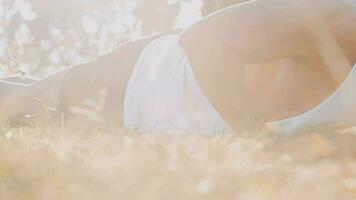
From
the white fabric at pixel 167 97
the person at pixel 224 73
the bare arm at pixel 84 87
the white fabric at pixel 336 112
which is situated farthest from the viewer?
the bare arm at pixel 84 87

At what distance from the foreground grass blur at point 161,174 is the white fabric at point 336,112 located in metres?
0.77

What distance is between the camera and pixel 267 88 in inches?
132

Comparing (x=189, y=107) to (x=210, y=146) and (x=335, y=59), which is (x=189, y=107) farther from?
(x=210, y=146)

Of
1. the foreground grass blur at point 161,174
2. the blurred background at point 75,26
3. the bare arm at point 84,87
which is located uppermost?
the foreground grass blur at point 161,174

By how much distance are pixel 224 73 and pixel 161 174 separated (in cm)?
159

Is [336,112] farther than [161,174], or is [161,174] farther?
[336,112]

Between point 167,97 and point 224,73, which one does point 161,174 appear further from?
point 167,97

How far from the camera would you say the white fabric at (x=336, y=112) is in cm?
277

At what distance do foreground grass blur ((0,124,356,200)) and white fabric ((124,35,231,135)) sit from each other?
1361 millimetres

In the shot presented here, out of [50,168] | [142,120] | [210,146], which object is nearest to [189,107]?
[142,120]

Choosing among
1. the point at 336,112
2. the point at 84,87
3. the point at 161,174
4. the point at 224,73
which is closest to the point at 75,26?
the point at 84,87

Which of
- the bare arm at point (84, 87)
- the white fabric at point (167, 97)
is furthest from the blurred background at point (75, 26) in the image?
the white fabric at point (167, 97)

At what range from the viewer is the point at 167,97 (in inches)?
143

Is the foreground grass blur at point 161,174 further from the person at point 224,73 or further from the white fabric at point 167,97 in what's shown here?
the white fabric at point 167,97
